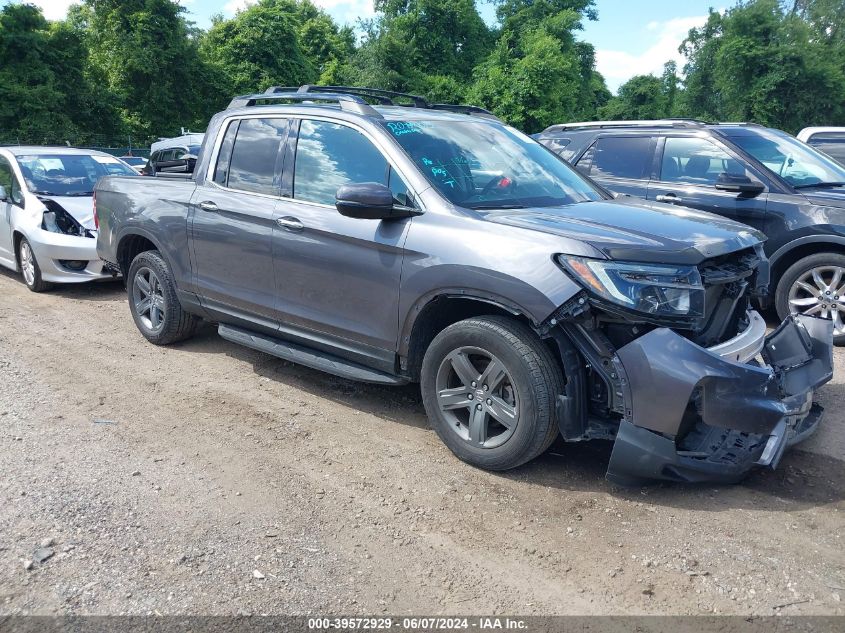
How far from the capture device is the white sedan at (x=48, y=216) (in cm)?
796

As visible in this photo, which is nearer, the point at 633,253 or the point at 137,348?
the point at 633,253

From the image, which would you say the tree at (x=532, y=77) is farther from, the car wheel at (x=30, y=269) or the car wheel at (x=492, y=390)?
the car wheel at (x=492, y=390)

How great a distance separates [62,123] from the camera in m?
30.7

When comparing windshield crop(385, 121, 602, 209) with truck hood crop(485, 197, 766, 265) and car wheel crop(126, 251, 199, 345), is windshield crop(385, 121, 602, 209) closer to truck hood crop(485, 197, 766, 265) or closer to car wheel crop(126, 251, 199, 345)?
truck hood crop(485, 197, 766, 265)

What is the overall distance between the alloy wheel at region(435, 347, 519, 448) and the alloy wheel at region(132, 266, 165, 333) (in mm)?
3072

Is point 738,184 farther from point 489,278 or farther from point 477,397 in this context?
point 477,397

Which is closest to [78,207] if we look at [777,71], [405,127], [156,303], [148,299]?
[148,299]

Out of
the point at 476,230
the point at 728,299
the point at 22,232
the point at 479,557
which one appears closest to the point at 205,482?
the point at 479,557

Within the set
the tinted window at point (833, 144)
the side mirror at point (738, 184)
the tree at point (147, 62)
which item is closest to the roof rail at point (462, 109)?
the side mirror at point (738, 184)

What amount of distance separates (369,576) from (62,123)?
33.4 m

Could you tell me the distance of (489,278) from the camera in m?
3.56

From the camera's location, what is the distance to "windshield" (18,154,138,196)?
854cm

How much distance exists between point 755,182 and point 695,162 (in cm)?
64

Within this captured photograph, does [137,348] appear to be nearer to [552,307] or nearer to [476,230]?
[476,230]
